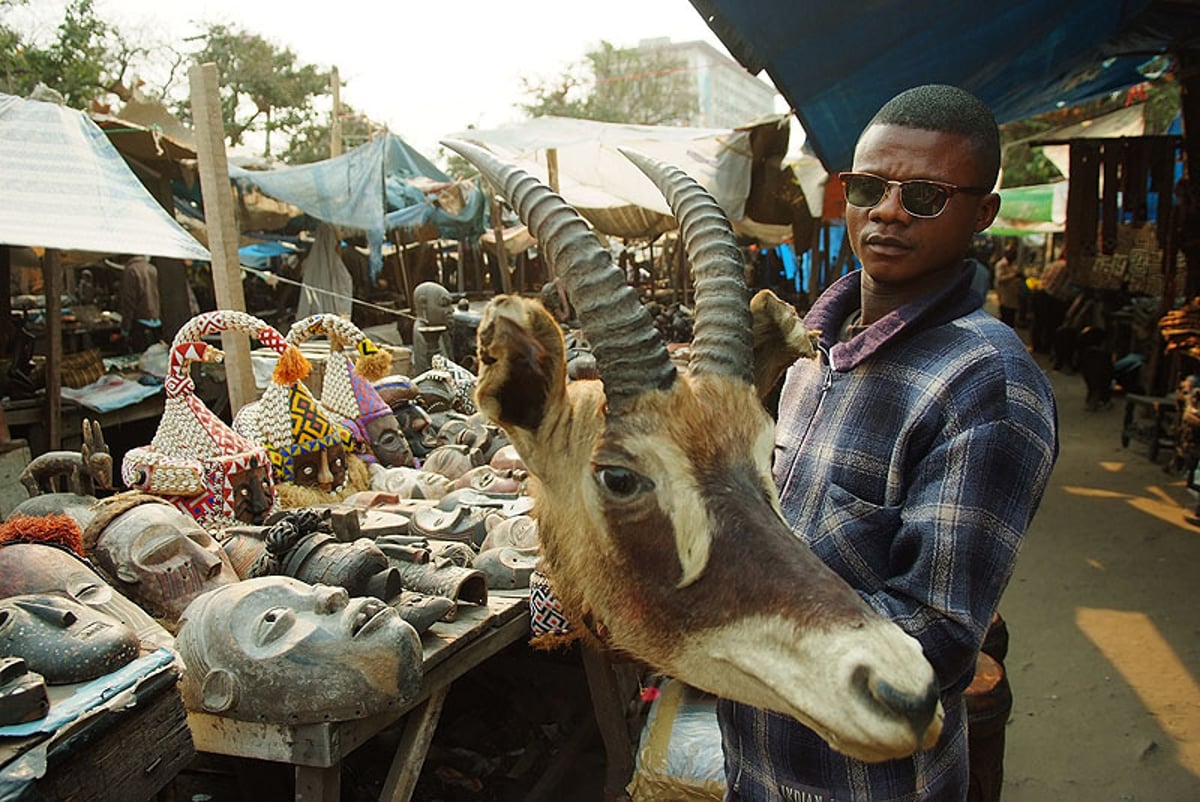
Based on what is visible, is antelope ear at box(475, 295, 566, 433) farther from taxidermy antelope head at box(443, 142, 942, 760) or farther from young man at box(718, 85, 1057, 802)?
young man at box(718, 85, 1057, 802)

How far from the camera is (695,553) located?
1401 mm

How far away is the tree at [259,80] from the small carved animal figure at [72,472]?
25241 mm

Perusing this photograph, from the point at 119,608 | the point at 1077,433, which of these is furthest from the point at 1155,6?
the point at 119,608

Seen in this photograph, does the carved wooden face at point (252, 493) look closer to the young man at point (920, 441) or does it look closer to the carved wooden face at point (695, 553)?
the carved wooden face at point (695, 553)

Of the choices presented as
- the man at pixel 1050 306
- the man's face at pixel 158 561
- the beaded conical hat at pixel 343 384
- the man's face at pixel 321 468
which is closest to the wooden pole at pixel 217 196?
the beaded conical hat at pixel 343 384

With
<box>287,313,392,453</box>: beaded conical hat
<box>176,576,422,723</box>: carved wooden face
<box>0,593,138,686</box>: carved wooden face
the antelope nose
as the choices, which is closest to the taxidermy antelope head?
the antelope nose

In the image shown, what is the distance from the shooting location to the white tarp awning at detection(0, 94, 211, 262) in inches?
→ 190

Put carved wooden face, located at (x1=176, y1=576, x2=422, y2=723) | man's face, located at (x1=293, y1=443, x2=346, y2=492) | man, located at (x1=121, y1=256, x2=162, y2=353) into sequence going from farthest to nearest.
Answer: man, located at (x1=121, y1=256, x2=162, y2=353), man's face, located at (x1=293, y1=443, x2=346, y2=492), carved wooden face, located at (x1=176, y1=576, x2=422, y2=723)

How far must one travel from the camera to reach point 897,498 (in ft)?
5.35

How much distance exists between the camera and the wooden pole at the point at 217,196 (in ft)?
16.6

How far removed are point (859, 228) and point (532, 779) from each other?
3.39 m

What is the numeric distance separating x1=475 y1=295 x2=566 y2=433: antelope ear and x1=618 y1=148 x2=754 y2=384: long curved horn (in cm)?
30

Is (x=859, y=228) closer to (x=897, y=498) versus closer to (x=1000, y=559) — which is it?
(x=897, y=498)

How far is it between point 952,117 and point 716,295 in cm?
59
